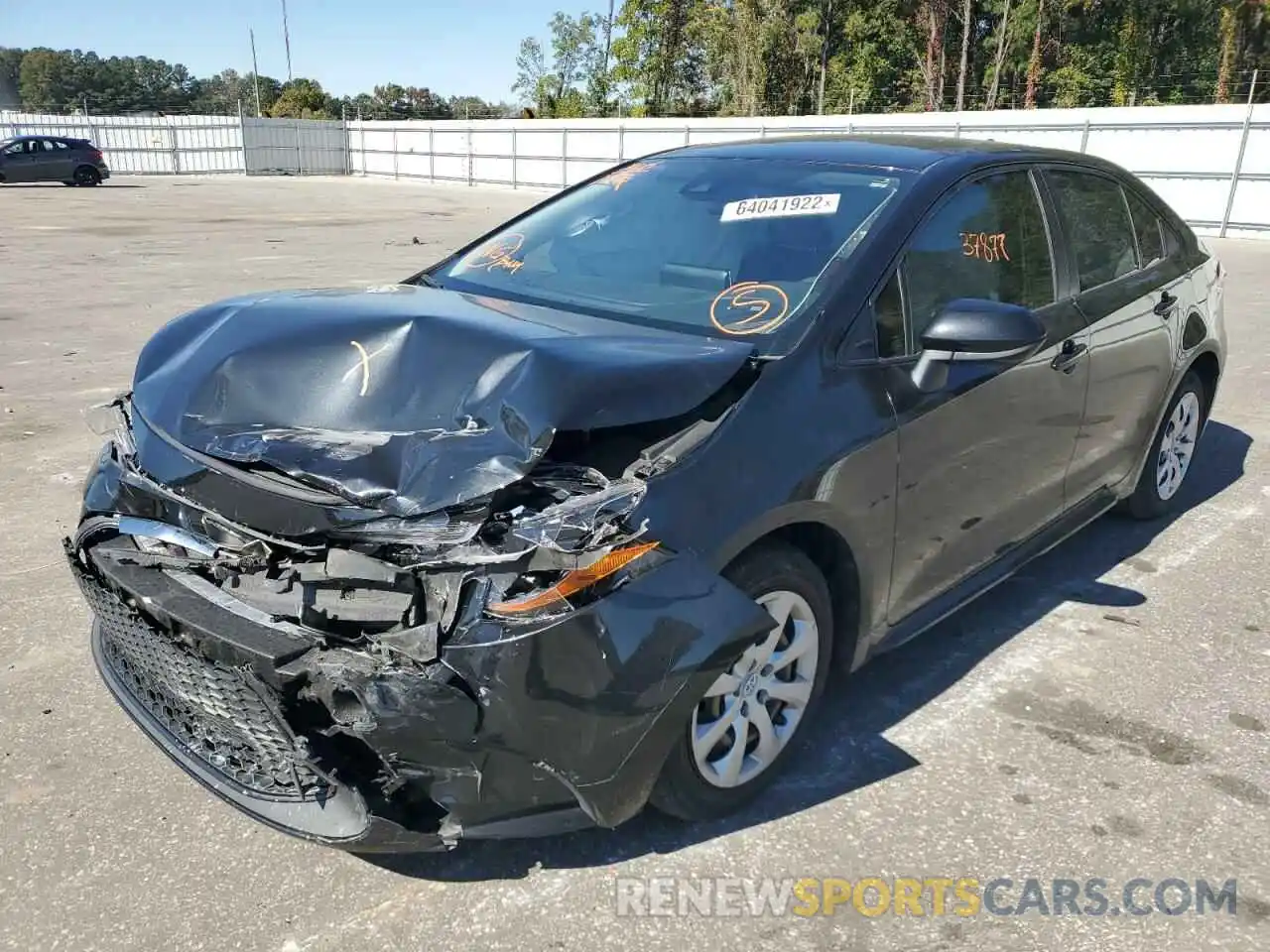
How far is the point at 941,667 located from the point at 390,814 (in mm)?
2109

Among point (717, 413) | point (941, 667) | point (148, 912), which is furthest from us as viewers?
point (941, 667)

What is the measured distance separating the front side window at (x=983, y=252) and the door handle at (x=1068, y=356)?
0.58ft

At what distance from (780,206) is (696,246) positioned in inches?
11.8

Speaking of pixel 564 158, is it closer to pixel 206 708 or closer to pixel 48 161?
pixel 48 161

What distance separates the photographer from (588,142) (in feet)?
106

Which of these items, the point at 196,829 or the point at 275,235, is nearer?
the point at 196,829

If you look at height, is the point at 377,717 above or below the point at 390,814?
above

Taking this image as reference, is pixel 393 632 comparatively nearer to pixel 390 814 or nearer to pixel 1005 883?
pixel 390 814

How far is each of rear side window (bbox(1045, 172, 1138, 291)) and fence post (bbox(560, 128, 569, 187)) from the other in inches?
Result: 1192

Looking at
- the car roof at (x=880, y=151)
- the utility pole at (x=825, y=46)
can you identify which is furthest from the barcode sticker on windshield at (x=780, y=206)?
the utility pole at (x=825, y=46)

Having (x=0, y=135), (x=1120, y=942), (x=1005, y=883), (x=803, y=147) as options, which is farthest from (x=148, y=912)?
(x=0, y=135)

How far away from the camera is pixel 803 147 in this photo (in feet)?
12.0

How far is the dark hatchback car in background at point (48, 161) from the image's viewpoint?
3091 cm

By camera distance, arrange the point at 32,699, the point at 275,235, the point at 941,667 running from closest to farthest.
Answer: the point at 32,699
the point at 941,667
the point at 275,235
